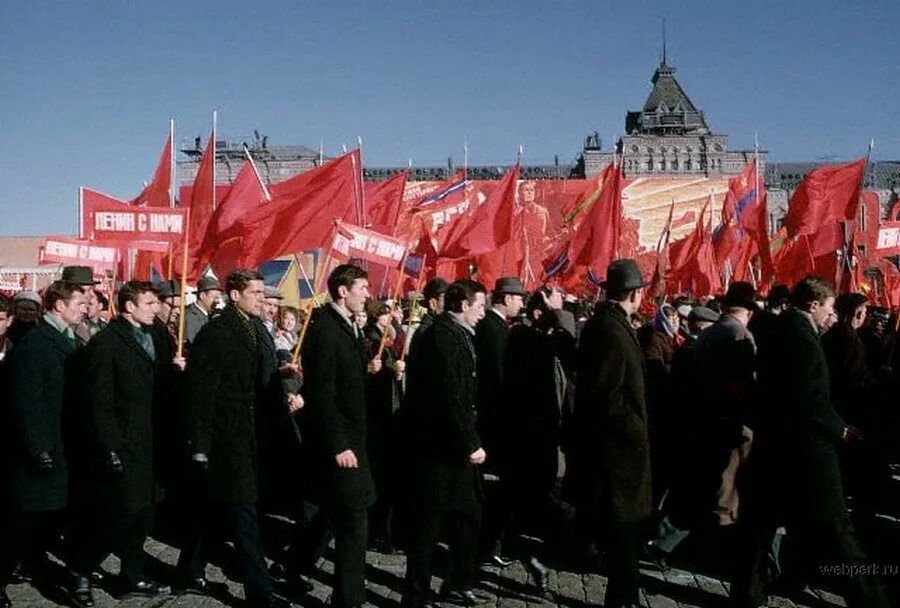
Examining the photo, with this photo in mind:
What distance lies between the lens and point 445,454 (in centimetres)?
508

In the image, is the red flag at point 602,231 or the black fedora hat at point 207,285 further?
the red flag at point 602,231

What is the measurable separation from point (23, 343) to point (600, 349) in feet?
11.3

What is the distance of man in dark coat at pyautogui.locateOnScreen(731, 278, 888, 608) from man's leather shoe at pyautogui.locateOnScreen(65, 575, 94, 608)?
3782mm

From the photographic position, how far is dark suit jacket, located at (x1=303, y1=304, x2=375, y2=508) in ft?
16.1

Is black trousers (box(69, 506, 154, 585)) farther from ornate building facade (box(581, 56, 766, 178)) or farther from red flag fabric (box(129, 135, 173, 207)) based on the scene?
ornate building facade (box(581, 56, 766, 178))

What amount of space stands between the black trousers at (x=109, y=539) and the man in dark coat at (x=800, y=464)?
358 centimetres

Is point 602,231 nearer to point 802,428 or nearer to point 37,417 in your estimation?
point 802,428

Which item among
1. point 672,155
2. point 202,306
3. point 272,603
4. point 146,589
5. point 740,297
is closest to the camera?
point 272,603

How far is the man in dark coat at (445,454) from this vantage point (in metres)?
4.98

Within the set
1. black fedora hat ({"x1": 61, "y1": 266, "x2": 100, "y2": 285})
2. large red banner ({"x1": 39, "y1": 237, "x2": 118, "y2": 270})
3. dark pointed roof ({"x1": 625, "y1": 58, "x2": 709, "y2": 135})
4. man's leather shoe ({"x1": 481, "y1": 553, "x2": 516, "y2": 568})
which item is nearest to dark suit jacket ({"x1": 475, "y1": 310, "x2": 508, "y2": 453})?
man's leather shoe ({"x1": 481, "y1": 553, "x2": 516, "y2": 568})

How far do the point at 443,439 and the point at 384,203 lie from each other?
7986 mm

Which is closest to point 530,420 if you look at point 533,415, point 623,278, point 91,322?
point 533,415

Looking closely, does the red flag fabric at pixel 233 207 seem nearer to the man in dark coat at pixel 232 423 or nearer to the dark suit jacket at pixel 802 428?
the man in dark coat at pixel 232 423

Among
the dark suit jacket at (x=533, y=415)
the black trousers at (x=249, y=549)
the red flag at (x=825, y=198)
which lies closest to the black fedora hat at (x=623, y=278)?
the dark suit jacket at (x=533, y=415)
